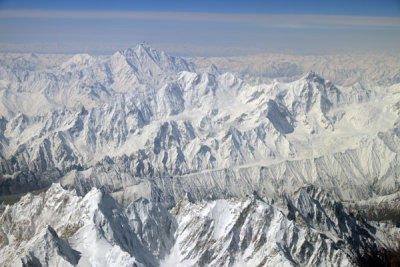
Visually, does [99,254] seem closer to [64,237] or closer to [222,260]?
[64,237]

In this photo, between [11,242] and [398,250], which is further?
[398,250]

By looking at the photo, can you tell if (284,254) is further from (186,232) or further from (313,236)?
(186,232)

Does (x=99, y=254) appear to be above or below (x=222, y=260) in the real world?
above

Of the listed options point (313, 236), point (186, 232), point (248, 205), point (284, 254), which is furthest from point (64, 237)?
point (313, 236)

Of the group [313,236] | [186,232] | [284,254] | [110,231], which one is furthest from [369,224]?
[110,231]

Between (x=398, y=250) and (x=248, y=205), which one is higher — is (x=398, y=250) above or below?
below

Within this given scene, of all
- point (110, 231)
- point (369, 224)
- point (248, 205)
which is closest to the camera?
point (110, 231)

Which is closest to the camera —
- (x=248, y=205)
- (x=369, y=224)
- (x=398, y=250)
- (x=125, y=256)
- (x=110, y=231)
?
(x=125, y=256)

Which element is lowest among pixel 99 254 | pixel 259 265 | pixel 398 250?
pixel 398 250

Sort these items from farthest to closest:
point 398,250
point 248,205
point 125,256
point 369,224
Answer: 1. point 369,224
2. point 398,250
3. point 248,205
4. point 125,256
